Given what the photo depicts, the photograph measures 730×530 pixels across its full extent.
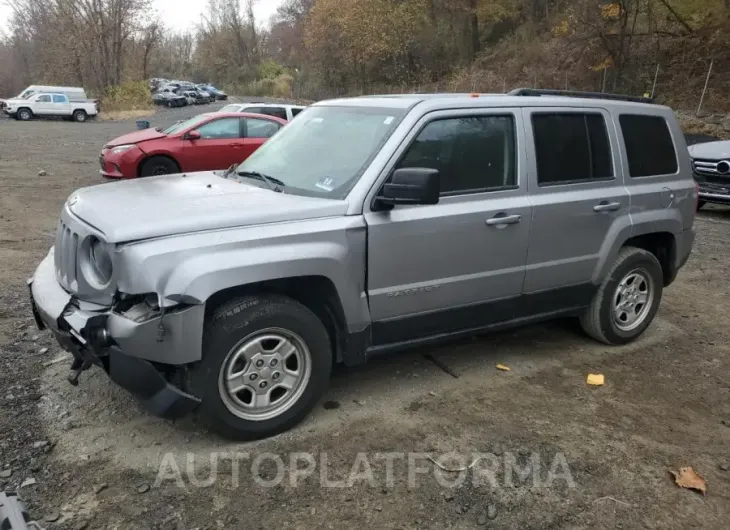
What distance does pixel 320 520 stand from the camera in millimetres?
2895

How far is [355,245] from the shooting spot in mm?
3527

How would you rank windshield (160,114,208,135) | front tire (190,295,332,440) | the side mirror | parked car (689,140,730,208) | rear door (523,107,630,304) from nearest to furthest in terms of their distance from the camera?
front tire (190,295,332,440)
the side mirror
rear door (523,107,630,304)
parked car (689,140,730,208)
windshield (160,114,208,135)

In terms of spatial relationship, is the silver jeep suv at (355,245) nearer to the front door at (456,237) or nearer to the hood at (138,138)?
the front door at (456,237)

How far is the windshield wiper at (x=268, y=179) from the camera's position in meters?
3.92

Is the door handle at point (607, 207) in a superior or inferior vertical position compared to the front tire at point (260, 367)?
superior

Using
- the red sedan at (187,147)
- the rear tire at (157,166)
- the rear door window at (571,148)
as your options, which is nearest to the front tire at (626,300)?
the rear door window at (571,148)

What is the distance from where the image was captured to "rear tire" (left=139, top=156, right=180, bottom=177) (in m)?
11.0

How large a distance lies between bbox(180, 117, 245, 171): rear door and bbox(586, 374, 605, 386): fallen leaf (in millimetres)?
8407

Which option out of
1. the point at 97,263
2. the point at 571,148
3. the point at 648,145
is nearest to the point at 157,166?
the point at 97,263

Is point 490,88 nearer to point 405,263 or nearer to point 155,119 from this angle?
point 155,119

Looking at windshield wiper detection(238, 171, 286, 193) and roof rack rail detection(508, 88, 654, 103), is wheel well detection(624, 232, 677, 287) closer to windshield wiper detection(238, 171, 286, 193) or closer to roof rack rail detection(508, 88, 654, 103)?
roof rack rail detection(508, 88, 654, 103)

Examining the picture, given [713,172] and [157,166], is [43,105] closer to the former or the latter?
[157,166]

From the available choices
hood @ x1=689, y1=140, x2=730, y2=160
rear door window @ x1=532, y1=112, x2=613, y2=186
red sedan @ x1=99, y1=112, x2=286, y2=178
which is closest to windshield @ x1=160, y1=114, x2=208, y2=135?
red sedan @ x1=99, y1=112, x2=286, y2=178

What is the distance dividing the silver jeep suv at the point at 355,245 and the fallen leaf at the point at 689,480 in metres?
1.42
